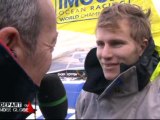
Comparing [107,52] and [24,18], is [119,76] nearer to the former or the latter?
[107,52]

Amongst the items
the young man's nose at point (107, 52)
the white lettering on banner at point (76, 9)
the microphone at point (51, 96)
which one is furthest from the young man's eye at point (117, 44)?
the white lettering on banner at point (76, 9)

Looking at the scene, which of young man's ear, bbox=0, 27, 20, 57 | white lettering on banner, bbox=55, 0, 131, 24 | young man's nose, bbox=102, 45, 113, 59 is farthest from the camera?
white lettering on banner, bbox=55, 0, 131, 24

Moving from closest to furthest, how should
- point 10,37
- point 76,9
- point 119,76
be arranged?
1. point 119,76
2. point 10,37
3. point 76,9

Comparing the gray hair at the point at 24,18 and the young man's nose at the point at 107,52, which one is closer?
the young man's nose at the point at 107,52

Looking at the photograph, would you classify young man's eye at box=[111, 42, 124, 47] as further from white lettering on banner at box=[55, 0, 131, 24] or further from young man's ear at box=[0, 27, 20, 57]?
white lettering on banner at box=[55, 0, 131, 24]

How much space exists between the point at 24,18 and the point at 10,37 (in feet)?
A: 0.12

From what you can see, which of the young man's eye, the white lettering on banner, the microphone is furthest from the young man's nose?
the white lettering on banner

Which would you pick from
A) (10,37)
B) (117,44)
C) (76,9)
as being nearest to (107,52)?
(117,44)

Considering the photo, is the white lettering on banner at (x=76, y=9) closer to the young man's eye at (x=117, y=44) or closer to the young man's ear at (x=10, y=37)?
the young man's ear at (x=10, y=37)

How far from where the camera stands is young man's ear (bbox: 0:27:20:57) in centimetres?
29

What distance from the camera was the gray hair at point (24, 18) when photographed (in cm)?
32

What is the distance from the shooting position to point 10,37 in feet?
0.97

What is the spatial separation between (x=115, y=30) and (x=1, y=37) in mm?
179

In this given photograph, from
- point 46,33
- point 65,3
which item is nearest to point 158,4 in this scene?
point 65,3
